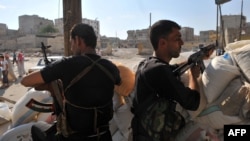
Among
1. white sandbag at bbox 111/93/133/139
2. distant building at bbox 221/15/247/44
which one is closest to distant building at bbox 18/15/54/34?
distant building at bbox 221/15/247/44

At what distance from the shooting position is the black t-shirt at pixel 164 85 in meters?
1.79

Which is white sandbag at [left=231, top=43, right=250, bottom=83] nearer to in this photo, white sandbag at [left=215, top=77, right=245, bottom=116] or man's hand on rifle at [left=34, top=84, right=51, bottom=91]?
white sandbag at [left=215, top=77, right=245, bottom=116]

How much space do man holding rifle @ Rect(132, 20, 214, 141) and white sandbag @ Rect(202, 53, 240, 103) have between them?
1.64ft

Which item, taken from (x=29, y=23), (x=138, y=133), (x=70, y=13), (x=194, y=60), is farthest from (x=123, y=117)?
(x=29, y=23)

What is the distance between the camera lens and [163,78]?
1795mm

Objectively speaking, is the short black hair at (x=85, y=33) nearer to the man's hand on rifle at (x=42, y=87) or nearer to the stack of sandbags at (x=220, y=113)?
the man's hand on rifle at (x=42, y=87)

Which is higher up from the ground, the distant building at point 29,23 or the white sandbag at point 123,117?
the distant building at point 29,23

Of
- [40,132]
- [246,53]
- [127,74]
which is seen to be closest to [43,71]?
[40,132]

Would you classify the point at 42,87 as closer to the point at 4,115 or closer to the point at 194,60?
the point at 194,60

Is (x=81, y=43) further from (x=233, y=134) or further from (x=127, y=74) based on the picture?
(x=233, y=134)

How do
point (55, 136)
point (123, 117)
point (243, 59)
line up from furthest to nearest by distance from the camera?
point (123, 117), point (243, 59), point (55, 136)

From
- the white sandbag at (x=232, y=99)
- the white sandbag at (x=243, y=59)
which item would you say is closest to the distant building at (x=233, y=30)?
the white sandbag at (x=243, y=59)

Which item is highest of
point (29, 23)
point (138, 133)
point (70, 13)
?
point (29, 23)

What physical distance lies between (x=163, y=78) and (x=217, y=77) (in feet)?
2.88
